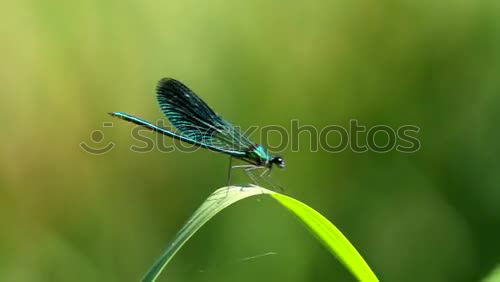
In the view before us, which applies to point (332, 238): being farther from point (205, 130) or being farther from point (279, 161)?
point (205, 130)

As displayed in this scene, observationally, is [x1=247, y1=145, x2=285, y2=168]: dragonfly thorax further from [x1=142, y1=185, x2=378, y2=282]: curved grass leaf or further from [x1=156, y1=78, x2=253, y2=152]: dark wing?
[x1=142, y1=185, x2=378, y2=282]: curved grass leaf

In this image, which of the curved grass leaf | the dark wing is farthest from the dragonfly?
the curved grass leaf

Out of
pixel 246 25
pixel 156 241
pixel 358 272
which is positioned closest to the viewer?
pixel 358 272

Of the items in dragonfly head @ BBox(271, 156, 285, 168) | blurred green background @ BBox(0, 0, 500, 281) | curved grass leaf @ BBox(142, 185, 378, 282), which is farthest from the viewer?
blurred green background @ BBox(0, 0, 500, 281)

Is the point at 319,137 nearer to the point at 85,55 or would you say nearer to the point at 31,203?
the point at 85,55

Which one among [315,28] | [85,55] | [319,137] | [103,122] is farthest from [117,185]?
[315,28]

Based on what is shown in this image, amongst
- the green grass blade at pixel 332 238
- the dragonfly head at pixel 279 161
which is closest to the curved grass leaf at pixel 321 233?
the green grass blade at pixel 332 238

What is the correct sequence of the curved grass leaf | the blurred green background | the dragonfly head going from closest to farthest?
the curved grass leaf
the dragonfly head
the blurred green background
